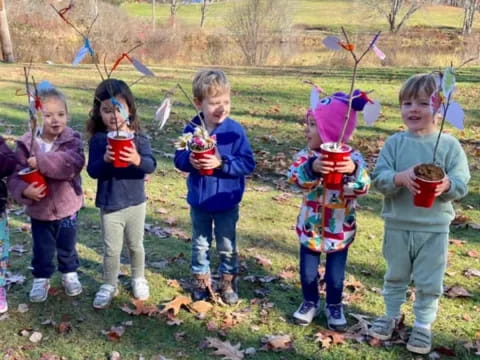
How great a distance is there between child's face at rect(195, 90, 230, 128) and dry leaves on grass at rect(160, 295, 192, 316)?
51.7 inches

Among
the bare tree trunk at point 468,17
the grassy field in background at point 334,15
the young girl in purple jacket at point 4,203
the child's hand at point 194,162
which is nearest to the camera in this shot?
the child's hand at point 194,162

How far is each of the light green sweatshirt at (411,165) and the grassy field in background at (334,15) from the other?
37.7 m

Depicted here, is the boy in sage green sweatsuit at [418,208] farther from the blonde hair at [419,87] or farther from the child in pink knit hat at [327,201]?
the child in pink knit hat at [327,201]

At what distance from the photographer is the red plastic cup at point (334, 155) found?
287cm

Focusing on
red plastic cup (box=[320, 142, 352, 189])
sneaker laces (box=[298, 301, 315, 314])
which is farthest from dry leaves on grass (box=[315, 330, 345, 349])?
red plastic cup (box=[320, 142, 352, 189])

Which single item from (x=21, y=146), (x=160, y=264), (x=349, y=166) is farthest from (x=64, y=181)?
(x=349, y=166)

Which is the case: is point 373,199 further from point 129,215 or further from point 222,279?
point 129,215

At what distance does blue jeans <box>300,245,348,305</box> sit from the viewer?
3.44 m

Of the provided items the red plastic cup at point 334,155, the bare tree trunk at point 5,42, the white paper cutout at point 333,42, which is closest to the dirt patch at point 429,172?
the red plastic cup at point 334,155

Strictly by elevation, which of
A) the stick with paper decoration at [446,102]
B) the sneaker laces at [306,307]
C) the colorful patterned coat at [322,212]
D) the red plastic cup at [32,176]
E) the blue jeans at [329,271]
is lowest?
the sneaker laces at [306,307]

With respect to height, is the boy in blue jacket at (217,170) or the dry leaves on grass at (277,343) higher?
the boy in blue jacket at (217,170)

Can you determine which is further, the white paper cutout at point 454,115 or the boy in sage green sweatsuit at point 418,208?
the boy in sage green sweatsuit at point 418,208

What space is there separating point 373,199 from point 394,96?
21.4 feet

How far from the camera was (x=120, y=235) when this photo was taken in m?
3.67
